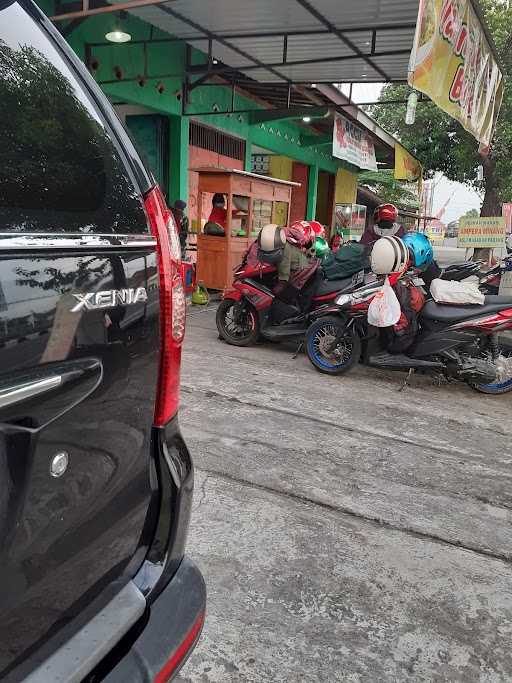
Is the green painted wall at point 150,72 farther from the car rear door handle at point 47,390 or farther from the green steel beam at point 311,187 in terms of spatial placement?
the car rear door handle at point 47,390

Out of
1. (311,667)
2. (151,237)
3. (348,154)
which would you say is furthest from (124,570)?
(348,154)

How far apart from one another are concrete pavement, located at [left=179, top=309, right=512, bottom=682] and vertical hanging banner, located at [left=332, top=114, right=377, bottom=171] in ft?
26.3

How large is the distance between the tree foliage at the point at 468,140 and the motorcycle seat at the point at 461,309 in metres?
10.3

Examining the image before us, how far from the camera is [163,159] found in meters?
9.38

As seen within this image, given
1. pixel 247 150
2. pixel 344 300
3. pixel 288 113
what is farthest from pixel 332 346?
pixel 247 150

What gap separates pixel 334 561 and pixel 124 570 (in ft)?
4.78

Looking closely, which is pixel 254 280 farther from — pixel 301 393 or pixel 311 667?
pixel 311 667

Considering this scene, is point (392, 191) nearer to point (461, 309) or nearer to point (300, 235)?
point (300, 235)

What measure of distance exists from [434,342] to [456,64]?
2.72 metres

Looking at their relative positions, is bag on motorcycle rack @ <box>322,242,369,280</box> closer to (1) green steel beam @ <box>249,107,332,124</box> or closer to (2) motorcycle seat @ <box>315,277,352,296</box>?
(2) motorcycle seat @ <box>315,277,352,296</box>

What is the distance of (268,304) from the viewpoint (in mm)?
5855

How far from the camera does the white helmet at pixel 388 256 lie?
470 cm

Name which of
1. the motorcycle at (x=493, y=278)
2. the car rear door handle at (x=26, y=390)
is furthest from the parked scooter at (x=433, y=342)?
the car rear door handle at (x=26, y=390)

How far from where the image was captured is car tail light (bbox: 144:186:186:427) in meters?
1.26
